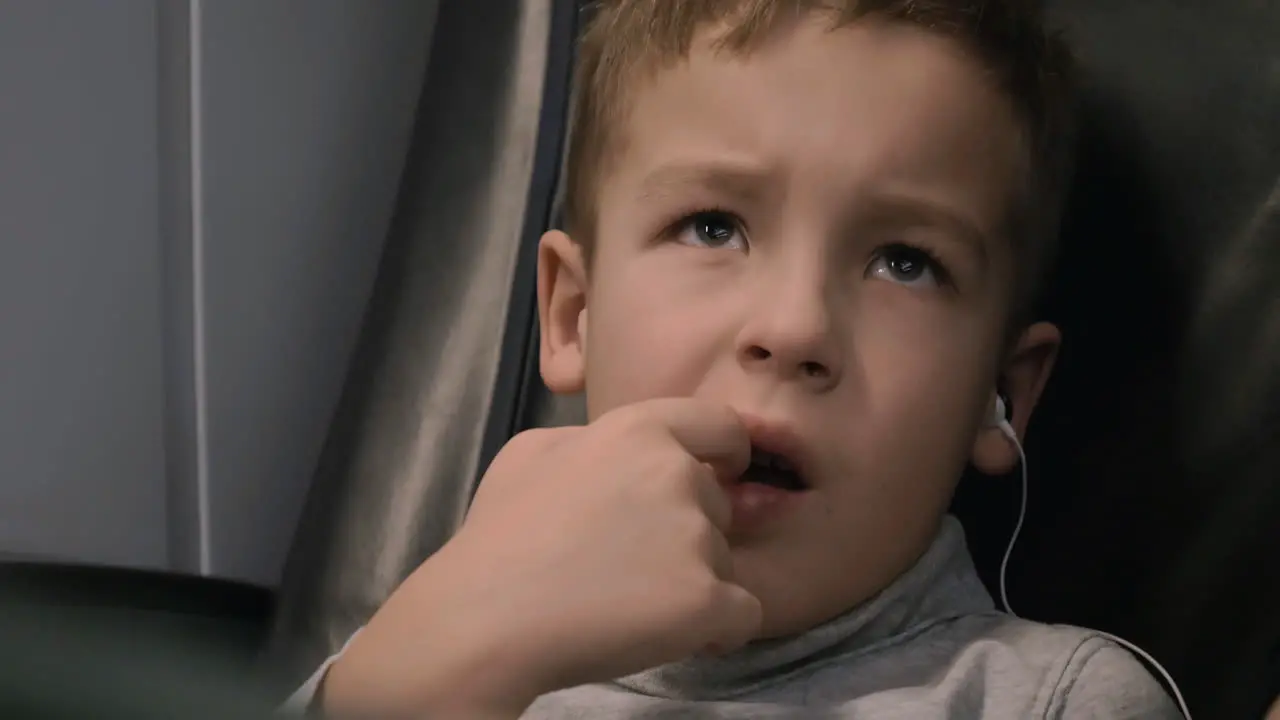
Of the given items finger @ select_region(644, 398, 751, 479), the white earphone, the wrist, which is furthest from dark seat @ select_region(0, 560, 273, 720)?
the white earphone

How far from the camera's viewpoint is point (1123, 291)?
2.73 ft

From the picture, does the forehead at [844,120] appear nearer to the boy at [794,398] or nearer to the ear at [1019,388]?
the boy at [794,398]

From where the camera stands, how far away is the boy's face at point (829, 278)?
68cm

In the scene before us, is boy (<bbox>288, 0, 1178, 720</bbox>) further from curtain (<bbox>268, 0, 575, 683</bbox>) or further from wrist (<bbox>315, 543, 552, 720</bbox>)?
curtain (<bbox>268, 0, 575, 683</bbox>)

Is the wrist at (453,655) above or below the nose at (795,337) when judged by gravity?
below

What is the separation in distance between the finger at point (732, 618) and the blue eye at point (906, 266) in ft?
0.75

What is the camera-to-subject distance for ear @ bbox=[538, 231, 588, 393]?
866 millimetres

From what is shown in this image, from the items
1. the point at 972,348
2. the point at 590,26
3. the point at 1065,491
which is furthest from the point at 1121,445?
the point at 590,26

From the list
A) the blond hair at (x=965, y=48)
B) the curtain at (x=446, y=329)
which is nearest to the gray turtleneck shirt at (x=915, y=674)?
the blond hair at (x=965, y=48)

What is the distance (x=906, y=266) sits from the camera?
73 cm

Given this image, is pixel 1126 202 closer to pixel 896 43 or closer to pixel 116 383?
pixel 896 43

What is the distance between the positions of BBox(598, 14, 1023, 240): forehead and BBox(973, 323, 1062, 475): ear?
0.34ft

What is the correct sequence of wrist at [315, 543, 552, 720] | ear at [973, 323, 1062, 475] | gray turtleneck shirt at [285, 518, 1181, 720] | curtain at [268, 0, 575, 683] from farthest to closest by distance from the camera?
1. curtain at [268, 0, 575, 683]
2. ear at [973, 323, 1062, 475]
3. gray turtleneck shirt at [285, 518, 1181, 720]
4. wrist at [315, 543, 552, 720]

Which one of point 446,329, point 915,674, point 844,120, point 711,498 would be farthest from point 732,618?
point 446,329
